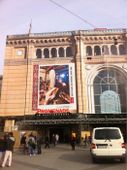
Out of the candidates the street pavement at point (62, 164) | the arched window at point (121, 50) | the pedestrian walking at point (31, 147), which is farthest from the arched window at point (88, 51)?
the street pavement at point (62, 164)

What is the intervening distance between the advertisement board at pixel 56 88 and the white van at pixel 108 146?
19262 mm

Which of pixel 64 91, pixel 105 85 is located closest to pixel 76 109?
pixel 64 91

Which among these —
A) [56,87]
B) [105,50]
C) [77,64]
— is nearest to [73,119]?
[56,87]

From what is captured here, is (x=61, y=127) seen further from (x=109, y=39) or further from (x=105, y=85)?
(x=109, y=39)

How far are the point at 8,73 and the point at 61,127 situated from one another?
380 inches

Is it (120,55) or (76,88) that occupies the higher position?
(120,55)

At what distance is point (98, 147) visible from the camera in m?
12.1

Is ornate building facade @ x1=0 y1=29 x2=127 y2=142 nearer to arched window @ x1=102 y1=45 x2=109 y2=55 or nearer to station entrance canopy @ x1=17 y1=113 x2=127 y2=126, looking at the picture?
arched window @ x1=102 y1=45 x2=109 y2=55

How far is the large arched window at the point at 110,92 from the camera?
32625mm

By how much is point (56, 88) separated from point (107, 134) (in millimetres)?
20563

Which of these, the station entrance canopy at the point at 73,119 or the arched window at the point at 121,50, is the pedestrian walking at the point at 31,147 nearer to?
the station entrance canopy at the point at 73,119

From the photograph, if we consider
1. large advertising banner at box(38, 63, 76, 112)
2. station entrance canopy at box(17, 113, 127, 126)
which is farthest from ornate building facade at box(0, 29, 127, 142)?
station entrance canopy at box(17, 113, 127, 126)

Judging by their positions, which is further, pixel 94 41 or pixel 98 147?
pixel 94 41

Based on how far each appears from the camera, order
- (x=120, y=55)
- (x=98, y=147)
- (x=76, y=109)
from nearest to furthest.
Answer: (x=98, y=147), (x=76, y=109), (x=120, y=55)
